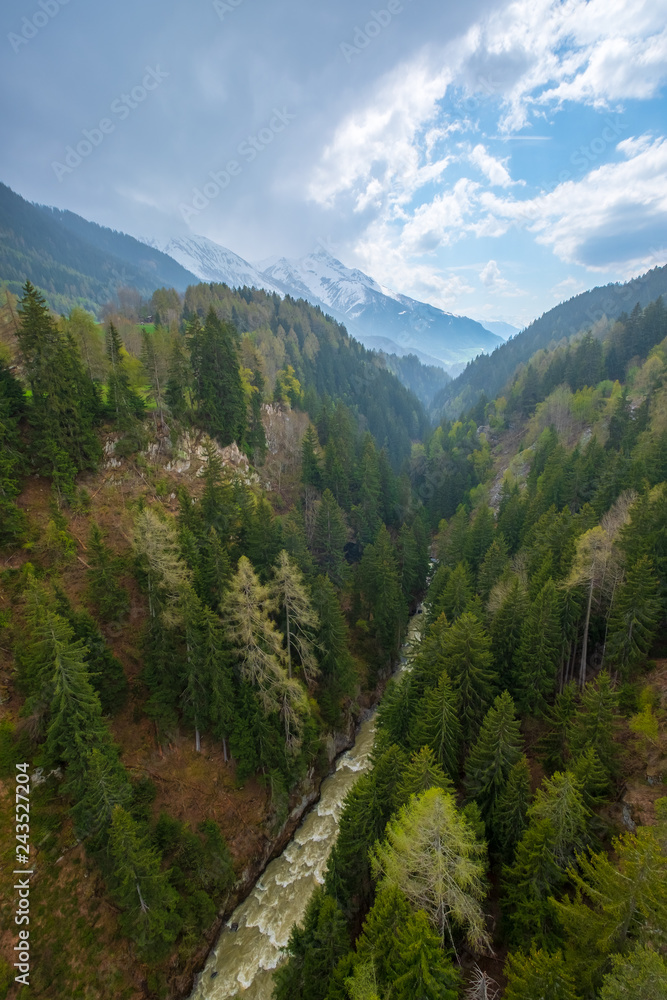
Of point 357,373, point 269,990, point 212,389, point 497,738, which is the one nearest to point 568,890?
point 497,738

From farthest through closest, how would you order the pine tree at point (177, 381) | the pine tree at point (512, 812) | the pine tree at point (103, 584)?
the pine tree at point (177, 381) → the pine tree at point (103, 584) → the pine tree at point (512, 812)

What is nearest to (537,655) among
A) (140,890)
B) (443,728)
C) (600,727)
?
(600,727)

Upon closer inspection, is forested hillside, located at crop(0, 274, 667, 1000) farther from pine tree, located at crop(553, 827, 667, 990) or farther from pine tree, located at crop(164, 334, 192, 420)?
pine tree, located at crop(164, 334, 192, 420)

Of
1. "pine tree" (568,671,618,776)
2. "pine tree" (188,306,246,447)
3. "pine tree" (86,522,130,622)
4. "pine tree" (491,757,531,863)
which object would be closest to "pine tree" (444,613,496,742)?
"pine tree" (491,757,531,863)

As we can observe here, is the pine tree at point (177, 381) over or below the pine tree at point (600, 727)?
over

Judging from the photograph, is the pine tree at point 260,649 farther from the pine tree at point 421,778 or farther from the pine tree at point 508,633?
the pine tree at point 508,633

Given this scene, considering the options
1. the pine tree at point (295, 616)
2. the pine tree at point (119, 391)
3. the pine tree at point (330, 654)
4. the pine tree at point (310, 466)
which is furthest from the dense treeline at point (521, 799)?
the pine tree at point (119, 391)

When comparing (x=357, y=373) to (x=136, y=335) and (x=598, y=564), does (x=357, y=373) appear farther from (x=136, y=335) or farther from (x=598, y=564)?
(x=598, y=564)
